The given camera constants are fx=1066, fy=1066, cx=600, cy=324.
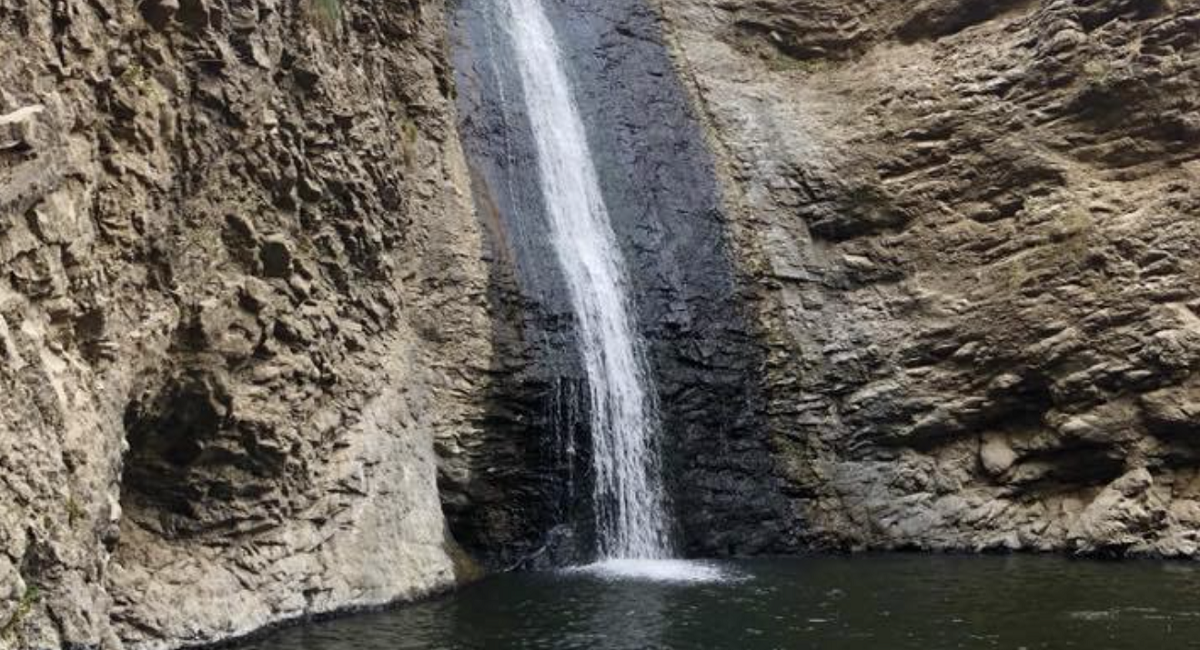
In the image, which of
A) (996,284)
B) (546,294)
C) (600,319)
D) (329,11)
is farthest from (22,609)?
(996,284)

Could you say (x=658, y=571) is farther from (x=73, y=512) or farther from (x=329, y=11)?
(x=329, y=11)

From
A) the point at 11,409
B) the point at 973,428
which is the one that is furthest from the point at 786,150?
the point at 11,409

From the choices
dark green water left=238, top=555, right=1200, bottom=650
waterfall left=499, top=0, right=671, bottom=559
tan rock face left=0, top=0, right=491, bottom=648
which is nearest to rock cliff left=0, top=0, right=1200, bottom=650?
tan rock face left=0, top=0, right=491, bottom=648

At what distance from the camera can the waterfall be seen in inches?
614

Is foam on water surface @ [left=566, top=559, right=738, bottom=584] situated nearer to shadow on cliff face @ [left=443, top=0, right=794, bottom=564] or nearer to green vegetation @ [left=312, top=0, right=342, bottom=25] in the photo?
shadow on cliff face @ [left=443, top=0, right=794, bottom=564]

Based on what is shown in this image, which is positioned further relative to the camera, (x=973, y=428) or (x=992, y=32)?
(x=992, y=32)

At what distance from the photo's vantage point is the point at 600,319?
16.9 metres

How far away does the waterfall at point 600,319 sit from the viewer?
51.2ft

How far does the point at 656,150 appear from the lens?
2039 centimetres

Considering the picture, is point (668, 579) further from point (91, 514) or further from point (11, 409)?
point (11, 409)

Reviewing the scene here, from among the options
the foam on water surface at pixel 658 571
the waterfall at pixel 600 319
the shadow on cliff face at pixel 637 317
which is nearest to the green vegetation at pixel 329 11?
the shadow on cliff face at pixel 637 317

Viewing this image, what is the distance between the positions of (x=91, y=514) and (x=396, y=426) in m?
5.21

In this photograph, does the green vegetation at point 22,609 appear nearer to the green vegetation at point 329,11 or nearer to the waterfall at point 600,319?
the green vegetation at point 329,11

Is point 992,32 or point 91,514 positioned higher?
point 992,32
